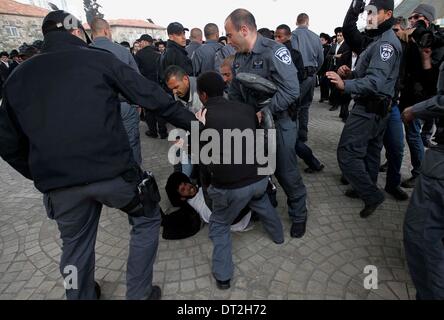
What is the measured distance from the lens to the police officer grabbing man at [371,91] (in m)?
2.48

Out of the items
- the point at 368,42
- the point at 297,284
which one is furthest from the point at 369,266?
the point at 368,42

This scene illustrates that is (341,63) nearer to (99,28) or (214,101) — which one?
(99,28)

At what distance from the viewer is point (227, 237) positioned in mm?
2240

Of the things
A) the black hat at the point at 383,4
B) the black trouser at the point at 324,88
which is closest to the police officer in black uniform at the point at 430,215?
the black hat at the point at 383,4

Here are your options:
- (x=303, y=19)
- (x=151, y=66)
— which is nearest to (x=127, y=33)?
(x=151, y=66)

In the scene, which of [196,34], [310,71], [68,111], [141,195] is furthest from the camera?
[196,34]

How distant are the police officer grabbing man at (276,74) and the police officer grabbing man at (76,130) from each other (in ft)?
3.21

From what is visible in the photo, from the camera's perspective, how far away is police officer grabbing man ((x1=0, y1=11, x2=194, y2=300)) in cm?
150

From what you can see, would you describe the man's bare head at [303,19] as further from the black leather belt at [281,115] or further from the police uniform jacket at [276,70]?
the black leather belt at [281,115]

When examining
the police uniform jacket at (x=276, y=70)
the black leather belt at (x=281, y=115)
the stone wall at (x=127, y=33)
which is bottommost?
the black leather belt at (x=281, y=115)

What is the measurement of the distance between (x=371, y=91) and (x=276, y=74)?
0.94 m

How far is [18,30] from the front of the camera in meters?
32.0

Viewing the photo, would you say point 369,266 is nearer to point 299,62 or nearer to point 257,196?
point 257,196

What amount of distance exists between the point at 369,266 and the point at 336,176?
177cm
